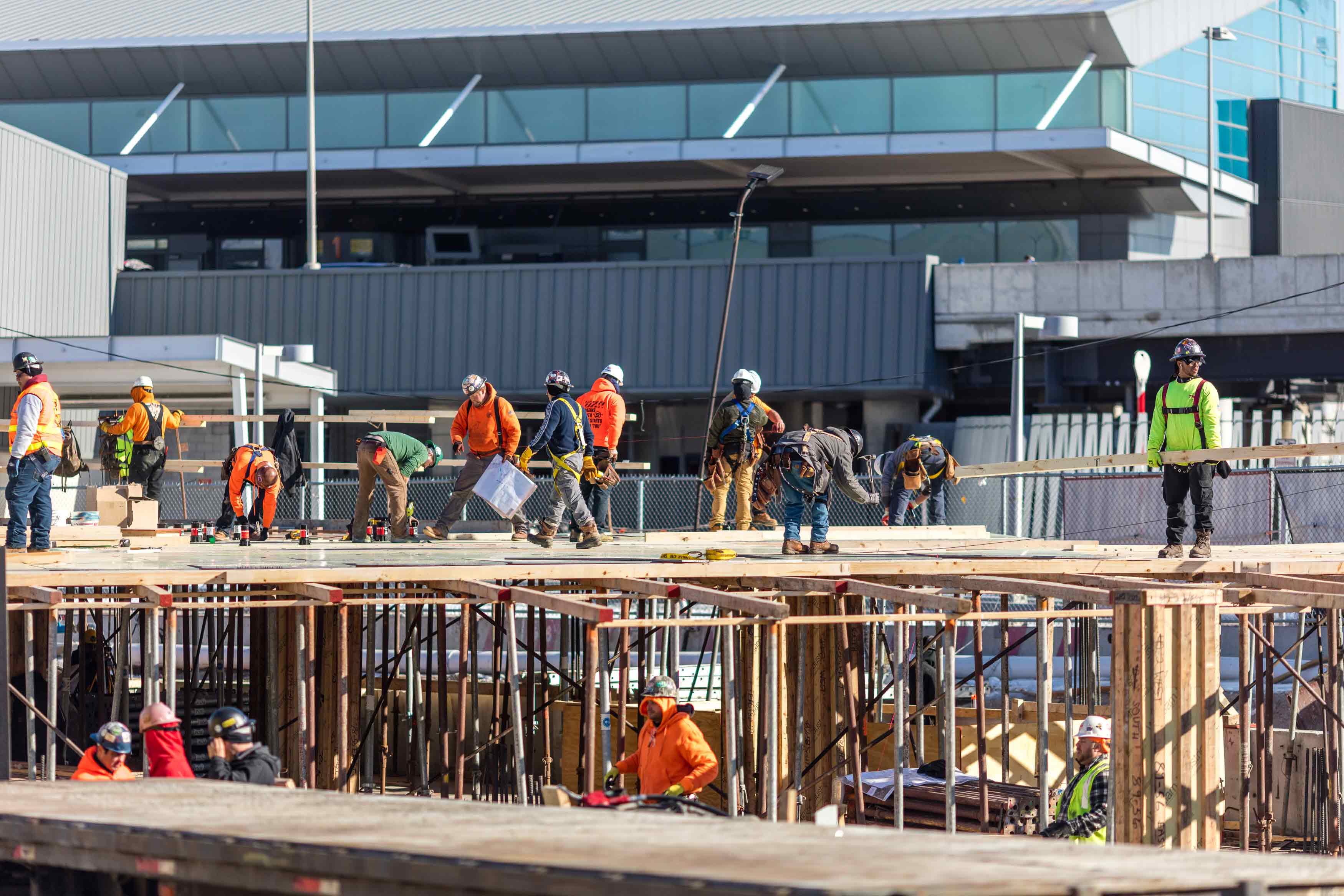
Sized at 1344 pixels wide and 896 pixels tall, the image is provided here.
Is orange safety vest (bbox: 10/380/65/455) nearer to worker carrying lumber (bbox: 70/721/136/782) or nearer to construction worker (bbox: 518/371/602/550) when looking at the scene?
worker carrying lumber (bbox: 70/721/136/782)

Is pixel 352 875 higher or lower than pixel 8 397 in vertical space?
lower

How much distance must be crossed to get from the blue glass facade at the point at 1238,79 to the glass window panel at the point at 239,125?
58.9 feet

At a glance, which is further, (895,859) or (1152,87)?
(1152,87)

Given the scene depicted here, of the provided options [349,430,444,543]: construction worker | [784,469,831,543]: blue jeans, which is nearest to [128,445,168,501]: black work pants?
[349,430,444,543]: construction worker

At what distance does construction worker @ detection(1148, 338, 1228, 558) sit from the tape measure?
12.3 ft

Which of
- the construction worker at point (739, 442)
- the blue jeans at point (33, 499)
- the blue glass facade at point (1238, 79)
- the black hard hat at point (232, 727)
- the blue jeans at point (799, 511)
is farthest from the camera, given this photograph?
the blue glass facade at point (1238, 79)

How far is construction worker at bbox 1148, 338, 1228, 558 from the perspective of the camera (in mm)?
15781

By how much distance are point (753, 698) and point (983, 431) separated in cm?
1953

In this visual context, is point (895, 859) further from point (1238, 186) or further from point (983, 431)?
point (1238, 186)

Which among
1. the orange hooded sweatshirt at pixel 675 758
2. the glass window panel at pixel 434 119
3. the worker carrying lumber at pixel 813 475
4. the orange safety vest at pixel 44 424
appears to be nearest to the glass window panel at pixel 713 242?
the glass window panel at pixel 434 119

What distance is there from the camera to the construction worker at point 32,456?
14336 mm

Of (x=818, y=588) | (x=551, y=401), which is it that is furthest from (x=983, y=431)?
(x=818, y=588)

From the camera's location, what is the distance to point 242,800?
7.93m

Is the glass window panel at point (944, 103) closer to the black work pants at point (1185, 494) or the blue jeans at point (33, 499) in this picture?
the black work pants at point (1185, 494)
